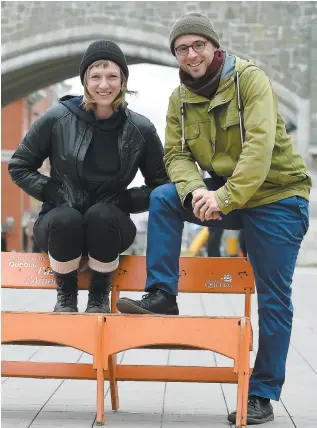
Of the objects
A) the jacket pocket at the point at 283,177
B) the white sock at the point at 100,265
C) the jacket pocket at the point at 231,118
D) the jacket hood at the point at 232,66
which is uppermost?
the jacket hood at the point at 232,66

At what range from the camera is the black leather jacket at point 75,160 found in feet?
13.4

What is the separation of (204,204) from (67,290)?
0.79 meters

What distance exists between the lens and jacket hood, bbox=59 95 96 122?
4.09 metres

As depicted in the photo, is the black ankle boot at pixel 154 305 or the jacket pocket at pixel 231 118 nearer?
the black ankle boot at pixel 154 305

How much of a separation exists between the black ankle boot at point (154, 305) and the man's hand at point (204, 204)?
0.34 m

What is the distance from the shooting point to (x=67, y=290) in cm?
410

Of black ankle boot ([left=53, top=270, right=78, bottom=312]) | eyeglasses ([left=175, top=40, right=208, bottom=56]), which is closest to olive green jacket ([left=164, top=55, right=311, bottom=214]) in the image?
eyeglasses ([left=175, top=40, right=208, bottom=56])

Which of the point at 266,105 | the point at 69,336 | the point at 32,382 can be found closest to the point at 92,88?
the point at 266,105

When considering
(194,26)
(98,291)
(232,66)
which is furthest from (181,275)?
(194,26)

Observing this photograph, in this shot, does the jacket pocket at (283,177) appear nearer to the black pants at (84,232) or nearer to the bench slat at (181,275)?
the bench slat at (181,275)

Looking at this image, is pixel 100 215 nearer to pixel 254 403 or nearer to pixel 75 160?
pixel 75 160

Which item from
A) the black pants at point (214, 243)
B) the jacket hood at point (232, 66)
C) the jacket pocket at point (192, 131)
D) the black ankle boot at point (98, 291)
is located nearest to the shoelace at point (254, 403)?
the black ankle boot at point (98, 291)

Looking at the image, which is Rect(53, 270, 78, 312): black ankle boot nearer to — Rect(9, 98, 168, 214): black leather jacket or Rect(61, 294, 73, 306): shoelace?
Rect(61, 294, 73, 306): shoelace

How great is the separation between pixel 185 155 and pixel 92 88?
48 cm
